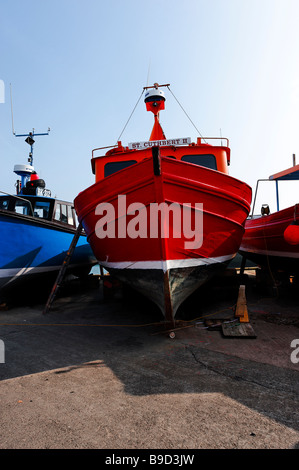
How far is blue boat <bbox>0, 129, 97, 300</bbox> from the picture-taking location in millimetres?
5605

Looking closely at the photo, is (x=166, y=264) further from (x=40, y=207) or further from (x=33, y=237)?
(x=40, y=207)

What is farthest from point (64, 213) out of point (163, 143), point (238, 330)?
point (238, 330)

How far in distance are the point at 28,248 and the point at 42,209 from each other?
167 cm

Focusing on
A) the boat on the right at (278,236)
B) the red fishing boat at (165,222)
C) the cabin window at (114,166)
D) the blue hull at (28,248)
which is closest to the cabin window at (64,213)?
the blue hull at (28,248)

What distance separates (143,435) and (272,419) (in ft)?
3.01

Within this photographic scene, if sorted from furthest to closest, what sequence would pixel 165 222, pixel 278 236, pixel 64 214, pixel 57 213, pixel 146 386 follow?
pixel 64 214
pixel 57 213
pixel 278 236
pixel 165 222
pixel 146 386

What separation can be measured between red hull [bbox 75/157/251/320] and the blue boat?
214cm

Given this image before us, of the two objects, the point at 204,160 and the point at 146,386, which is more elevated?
the point at 204,160

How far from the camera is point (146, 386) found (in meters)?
2.46

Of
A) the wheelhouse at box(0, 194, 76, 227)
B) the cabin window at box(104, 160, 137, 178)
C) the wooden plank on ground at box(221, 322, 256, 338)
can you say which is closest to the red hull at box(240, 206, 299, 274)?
the wooden plank on ground at box(221, 322, 256, 338)

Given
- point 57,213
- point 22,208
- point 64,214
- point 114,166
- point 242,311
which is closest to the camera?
point 242,311

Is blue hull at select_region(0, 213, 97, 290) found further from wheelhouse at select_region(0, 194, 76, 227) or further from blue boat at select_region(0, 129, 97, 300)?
wheelhouse at select_region(0, 194, 76, 227)

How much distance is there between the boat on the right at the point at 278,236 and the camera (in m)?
5.04
